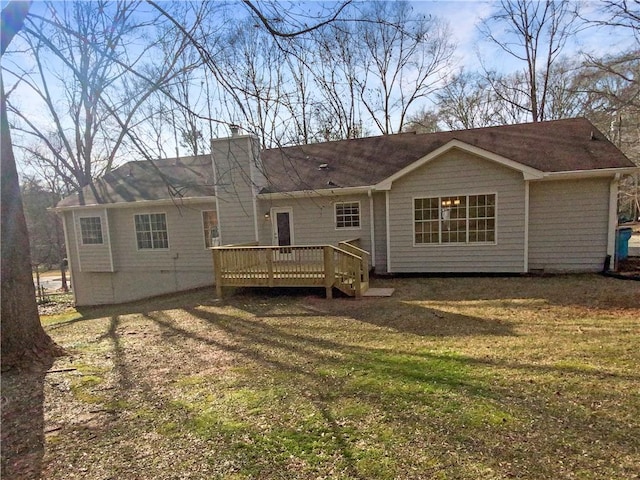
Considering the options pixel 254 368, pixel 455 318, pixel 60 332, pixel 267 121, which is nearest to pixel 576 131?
pixel 455 318

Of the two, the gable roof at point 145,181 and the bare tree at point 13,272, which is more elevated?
the gable roof at point 145,181

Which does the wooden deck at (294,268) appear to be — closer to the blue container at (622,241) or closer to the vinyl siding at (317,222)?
the vinyl siding at (317,222)

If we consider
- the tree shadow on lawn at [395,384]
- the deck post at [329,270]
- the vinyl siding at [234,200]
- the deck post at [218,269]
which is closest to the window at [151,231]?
the vinyl siding at [234,200]

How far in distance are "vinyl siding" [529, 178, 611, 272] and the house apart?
0.03 metres

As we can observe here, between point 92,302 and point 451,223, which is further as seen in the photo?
point 92,302

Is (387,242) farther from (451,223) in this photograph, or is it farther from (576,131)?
(576,131)

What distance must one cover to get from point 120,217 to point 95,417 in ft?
39.1

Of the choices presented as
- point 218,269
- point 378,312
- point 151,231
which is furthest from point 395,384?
point 151,231

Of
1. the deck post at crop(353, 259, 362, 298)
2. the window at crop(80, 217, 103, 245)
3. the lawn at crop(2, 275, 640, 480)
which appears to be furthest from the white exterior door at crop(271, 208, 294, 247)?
the window at crop(80, 217, 103, 245)

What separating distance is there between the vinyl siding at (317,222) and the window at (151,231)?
4.01 m

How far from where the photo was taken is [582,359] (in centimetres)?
425

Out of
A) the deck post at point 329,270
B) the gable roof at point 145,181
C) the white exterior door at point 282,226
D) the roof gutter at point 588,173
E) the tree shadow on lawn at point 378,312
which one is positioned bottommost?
the tree shadow on lawn at point 378,312

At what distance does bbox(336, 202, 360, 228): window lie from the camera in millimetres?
11486

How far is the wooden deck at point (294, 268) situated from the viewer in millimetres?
8711
